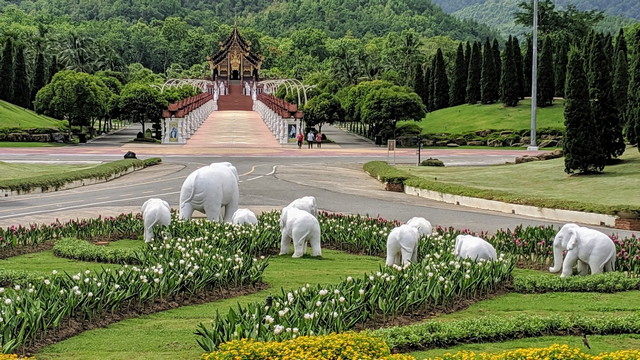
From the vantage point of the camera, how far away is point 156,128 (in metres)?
74.1

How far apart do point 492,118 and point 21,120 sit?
1440 inches

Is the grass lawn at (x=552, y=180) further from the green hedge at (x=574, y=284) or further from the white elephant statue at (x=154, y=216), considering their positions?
the white elephant statue at (x=154, y=216)

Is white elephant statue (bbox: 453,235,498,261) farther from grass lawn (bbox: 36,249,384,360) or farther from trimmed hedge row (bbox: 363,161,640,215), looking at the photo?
trimmed hedge row (bbox: 363,161,640,215)

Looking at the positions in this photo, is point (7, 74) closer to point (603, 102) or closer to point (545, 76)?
point (545, 76)

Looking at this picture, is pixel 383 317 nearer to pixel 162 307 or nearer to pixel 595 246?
pixel 162 307

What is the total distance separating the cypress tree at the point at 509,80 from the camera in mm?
72812

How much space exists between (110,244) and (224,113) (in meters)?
82.8

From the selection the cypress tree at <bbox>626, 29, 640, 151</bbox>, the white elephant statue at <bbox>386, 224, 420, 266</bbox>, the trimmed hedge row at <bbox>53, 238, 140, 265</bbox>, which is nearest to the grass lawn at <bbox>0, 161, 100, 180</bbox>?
the trimmed hedge row at <bbox>53, 238, 140, 265</bbox>

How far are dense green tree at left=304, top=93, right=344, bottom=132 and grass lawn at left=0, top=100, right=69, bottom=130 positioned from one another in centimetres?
1943

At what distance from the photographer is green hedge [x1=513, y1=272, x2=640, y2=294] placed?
14445mm

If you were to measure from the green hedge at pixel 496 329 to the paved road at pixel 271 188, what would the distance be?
10.9 metres

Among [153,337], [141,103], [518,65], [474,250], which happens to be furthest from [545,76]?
[153,337]

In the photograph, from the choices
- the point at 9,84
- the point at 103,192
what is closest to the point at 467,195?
the point at 103,192

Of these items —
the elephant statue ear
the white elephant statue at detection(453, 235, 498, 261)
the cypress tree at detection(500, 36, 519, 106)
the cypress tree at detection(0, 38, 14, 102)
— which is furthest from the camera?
the cypress tree at detection(0, 38, 14, 102)
